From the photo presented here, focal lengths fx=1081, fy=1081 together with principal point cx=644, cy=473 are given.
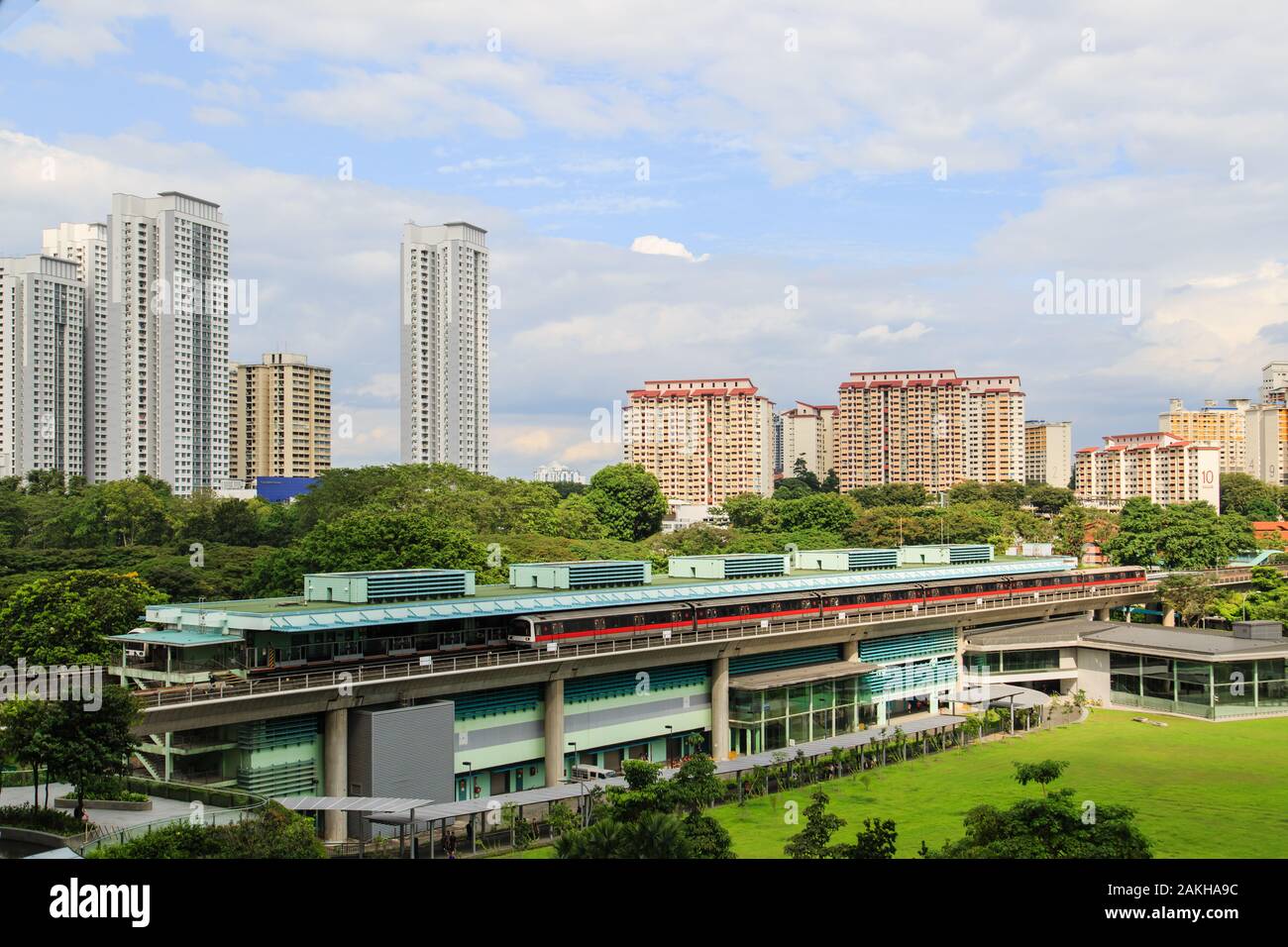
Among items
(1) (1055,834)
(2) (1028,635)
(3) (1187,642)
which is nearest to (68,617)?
(1) (1055,834)

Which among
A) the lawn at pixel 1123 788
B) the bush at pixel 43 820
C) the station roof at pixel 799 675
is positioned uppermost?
the bush at pixel 43 820

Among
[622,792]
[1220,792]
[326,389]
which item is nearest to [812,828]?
[622,792]

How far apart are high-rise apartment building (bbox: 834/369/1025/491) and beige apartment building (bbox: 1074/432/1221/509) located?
Result: 747cm

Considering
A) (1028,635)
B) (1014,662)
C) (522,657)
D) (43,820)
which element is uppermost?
(522,657)

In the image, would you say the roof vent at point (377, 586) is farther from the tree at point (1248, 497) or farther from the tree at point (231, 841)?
the tree at point (1248, 497)

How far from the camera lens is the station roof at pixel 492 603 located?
2075 cm

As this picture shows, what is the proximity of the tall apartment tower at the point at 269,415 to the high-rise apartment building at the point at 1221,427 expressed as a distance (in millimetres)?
79188

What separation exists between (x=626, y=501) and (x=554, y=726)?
48849 mm

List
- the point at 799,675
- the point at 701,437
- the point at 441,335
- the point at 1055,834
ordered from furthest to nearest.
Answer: the point at 701,437, the point at 441,335, the point at 799,675, the point at 1055,834

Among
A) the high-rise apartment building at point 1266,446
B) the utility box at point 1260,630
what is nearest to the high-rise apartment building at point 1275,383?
the high-rise apartment building at point 1266,446

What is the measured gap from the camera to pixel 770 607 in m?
30.8

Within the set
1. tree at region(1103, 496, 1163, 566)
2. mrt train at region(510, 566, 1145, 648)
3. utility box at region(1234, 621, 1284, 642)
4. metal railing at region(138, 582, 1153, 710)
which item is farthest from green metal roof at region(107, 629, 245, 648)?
tree at region(1103, 496, 1163, 566)

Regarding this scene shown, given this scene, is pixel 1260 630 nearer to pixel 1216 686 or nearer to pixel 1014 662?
pixel 1216 686

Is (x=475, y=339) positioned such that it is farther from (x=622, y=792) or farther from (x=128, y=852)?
(x=128, y=852)
